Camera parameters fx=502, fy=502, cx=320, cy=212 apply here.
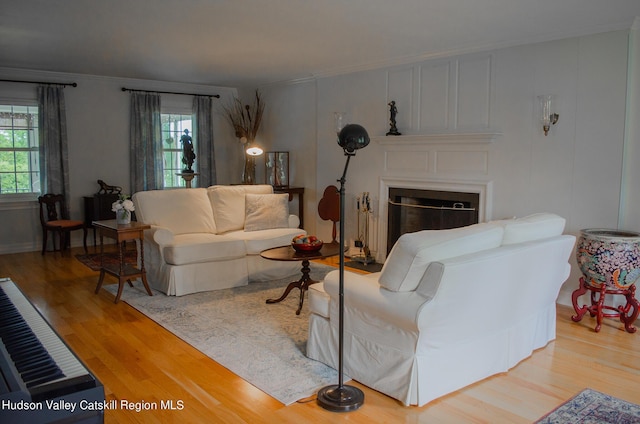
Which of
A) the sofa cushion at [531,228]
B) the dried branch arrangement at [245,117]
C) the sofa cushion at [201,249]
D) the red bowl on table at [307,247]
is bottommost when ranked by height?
the sofa cushion at [201,249]

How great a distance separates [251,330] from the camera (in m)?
3.83

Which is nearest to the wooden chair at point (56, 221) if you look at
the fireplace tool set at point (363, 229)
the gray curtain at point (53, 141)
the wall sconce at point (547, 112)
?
the gray curtain at point (53, 141)

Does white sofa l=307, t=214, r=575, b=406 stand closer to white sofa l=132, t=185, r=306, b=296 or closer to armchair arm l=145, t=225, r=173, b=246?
white sofa l=132, t=185, r=306, b=296

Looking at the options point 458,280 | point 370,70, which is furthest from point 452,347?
point 370,70

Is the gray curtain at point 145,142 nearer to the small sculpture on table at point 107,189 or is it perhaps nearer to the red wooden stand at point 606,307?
the small sculpture on table at point 107,189

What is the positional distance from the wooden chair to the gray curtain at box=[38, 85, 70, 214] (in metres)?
0.13

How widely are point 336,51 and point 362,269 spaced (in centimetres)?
247

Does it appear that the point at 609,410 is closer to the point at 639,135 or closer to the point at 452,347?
the point at 452,347

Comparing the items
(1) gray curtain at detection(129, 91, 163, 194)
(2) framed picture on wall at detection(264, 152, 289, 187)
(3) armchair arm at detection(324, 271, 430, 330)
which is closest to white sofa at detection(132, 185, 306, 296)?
(2) framed picture on wall at detection(264, 152, 289, 187)

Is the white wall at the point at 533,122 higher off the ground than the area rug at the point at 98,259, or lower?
higher

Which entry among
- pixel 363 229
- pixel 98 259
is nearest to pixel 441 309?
Answer: pixel 363 229

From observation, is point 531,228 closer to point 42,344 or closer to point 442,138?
point 442,138

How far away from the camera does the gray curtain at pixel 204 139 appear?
8.12 m

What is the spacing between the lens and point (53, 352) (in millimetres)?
1328
